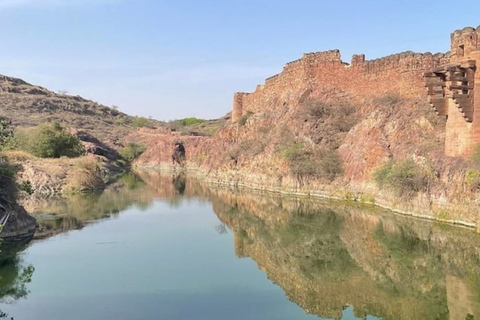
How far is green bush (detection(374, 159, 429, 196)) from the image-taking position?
20453 mm

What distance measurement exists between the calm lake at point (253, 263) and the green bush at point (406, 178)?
1.17 meters

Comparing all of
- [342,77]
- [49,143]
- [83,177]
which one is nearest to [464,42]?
[342,77]

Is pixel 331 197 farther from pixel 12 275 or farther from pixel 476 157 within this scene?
pixel 12 275

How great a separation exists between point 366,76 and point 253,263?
18.9m

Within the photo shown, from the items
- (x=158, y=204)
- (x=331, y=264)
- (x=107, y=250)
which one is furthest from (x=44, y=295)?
(x=158, y=204)

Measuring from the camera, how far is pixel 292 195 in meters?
30.7

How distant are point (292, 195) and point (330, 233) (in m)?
10.5

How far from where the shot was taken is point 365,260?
16203mm

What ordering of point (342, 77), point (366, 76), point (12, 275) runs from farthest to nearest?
1. point (342, 77)
2. point (366, 76)
3. point (12, 275)

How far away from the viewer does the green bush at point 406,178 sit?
2045 cm

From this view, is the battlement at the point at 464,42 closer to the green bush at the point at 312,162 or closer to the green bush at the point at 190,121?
the green bush at the point at 312,162

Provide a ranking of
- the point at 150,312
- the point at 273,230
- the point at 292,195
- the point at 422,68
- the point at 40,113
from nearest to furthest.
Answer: the point at 150,312
the point at 273,230
the point at 422,68
the point at 292,195
the point at 40,113

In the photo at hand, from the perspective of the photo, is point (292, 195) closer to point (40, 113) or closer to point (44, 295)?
point (44, 295)

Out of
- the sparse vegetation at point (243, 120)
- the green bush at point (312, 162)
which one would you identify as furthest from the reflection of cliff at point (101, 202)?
the green bush at point (312, 162)
